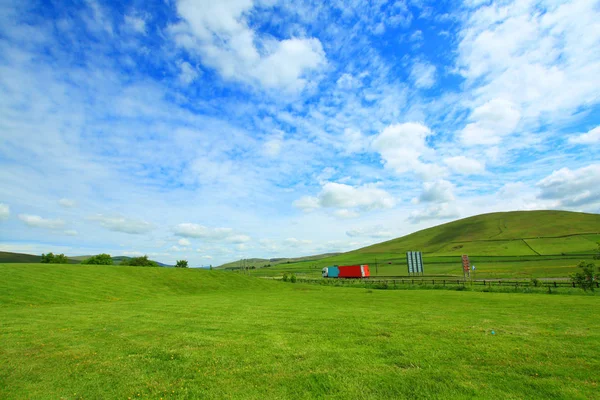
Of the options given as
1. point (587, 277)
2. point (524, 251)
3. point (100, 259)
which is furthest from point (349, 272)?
point (524, 251)

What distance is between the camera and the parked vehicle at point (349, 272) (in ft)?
378

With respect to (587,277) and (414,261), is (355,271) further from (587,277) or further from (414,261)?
(587,277)

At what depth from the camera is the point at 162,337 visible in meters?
14.9

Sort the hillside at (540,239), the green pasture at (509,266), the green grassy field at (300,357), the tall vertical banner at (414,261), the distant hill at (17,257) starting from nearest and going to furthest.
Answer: the green grassy field at (300,357) < the tall vertical banner at (414,261) < the green pasture at (509,266) < the hillside at (540,239) < the distant hill at (17,257)

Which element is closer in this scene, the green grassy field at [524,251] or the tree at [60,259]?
the tree at [60,259]

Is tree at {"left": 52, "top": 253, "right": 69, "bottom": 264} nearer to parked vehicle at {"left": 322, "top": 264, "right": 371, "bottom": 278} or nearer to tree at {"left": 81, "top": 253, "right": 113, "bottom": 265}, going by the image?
tree at {"left": 81, "top": 253, "right": 113, "bottom": 265}

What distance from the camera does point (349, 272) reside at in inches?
4646

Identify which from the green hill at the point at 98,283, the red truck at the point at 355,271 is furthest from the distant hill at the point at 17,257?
the red truck at the point at 355,271

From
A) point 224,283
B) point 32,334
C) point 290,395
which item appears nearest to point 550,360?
point 290,395

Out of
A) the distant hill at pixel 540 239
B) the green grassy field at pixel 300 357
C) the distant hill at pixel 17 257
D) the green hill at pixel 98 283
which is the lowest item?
the green grassy field at pixel 300 357

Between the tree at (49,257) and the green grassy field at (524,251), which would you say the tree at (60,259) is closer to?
the tree at (49,257)

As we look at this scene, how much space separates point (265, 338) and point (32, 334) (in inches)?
468

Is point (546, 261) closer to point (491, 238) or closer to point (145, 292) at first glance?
point (491, 238)

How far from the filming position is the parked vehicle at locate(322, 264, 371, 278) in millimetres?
115269
